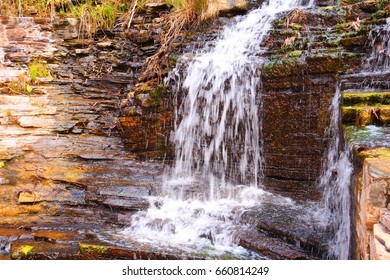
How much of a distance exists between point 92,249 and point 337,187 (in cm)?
273

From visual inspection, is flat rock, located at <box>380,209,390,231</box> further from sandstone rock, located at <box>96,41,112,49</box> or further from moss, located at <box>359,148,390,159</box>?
sandstone rock, located at <box>96,41,112,49</box>

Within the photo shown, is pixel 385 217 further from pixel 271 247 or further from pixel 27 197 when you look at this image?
pixel 27 197

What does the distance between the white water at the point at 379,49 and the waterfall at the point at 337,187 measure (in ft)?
1.96

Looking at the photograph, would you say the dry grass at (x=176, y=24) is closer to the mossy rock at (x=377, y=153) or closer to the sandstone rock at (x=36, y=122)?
the sandstone rock at (x=36, y=122)

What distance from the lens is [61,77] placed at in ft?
21.8

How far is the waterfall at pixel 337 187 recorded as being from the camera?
298 centimetres

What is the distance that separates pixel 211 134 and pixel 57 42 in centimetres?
435

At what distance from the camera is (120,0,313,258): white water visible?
3.90 m

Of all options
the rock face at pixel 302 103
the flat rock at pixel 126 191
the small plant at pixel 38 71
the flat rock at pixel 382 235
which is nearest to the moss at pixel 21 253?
the flat rock at pixel 126 191

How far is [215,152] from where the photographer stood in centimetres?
513

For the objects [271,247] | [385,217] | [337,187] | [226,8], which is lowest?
[271,247]

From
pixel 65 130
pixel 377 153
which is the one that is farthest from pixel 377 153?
pixel 65 130

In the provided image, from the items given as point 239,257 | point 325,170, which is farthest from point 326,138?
point 239,257

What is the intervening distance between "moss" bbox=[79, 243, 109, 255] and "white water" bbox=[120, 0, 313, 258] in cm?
44
